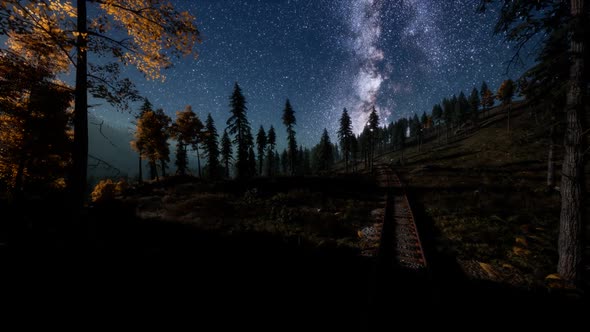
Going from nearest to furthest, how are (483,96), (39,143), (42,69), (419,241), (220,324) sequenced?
(220,324), (42,69), (419,241), (39,143), (483,96)

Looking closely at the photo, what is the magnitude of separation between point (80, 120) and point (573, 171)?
12918mm

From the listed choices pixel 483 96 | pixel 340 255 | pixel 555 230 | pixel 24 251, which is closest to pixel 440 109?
pixel 483 96

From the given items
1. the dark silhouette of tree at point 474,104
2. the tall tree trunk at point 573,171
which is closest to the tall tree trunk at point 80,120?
the tall tree trunk at point 573,171

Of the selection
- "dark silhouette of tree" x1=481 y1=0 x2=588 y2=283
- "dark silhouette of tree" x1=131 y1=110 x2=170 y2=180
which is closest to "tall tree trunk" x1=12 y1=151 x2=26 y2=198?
"dark silhouette of tree" x1=131 y1=110 x2=170 y2=180

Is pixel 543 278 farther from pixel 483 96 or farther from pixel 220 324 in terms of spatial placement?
pixel 483 96

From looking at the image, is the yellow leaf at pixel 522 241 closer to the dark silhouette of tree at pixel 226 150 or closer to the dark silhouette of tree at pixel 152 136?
the dark silhouette of tree at pixel 152 136

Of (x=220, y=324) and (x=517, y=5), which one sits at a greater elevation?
(x=517, y=5)

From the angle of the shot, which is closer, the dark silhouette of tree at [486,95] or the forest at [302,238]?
the forest at [302,238]

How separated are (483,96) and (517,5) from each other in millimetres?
108476

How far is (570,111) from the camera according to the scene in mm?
5363

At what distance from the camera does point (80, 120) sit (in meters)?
5.03

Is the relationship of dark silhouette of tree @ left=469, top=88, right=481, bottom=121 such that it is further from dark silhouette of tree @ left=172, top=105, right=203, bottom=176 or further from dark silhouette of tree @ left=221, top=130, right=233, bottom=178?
dark silhouette of tree @ left=172, top=105, right=203, bottom=176

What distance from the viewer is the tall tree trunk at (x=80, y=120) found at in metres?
4.87

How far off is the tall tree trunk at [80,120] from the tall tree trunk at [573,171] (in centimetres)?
1218
